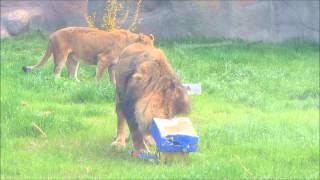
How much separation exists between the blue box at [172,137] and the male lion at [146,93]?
0.10 m

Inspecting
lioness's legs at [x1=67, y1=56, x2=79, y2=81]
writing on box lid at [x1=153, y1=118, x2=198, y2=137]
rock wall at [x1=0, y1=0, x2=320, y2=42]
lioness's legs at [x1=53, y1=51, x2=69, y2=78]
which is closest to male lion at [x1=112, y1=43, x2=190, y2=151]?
writing on box lid at [x1=153, y1=118, x2=198, y2=137]

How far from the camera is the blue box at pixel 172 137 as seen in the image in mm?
6930

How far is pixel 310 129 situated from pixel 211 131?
110 cm

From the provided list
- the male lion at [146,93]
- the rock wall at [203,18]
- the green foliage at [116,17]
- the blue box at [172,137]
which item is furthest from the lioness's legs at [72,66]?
the blue box at [172,137]

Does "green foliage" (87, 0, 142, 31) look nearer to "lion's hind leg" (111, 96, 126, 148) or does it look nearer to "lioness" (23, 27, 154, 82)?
"lioness" (23, 27, 154, 82)

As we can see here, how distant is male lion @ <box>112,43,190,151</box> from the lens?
23.3 ft

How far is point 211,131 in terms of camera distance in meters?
8.42

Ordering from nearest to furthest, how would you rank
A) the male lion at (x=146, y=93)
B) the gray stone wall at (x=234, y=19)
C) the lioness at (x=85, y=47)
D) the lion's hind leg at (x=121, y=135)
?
1. the male lion at (x=146, y=93)
2. the lion's hind leg at (x=121, y=135)
3. the lioness at (x=85, y=47)
4. the gray stone wall at (x=234, y=19)

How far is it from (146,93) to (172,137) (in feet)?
1.38

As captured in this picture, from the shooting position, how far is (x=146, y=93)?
711 centimetres

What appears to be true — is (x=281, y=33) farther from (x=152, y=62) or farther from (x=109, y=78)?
(x=152, y=62)

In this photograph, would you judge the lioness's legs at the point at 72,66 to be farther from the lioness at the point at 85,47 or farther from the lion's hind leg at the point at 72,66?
the lioness at the point at 85,47

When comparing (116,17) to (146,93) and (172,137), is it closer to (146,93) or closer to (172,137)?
(146,93)

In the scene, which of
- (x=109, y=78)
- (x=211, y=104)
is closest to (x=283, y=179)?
(x=211, y=104)
